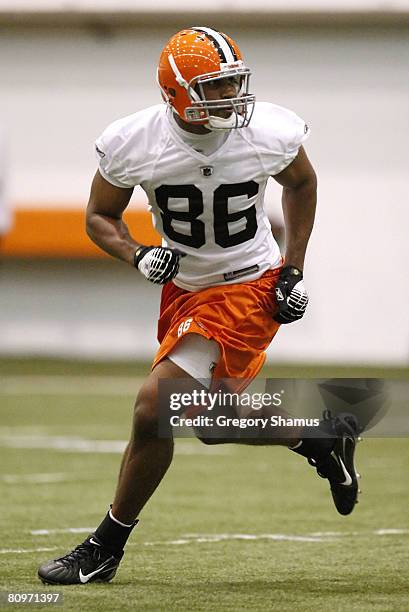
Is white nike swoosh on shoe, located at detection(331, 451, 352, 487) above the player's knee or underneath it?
underneath

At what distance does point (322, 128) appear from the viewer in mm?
14461

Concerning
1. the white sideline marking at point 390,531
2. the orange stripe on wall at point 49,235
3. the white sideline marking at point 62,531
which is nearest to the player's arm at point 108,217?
the white sideline marking at point 62,531

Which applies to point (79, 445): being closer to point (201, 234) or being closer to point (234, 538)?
point (234, 538)

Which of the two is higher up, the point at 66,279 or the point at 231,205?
the point at 231,205

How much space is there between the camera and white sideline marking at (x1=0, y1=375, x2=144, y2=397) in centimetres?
1073

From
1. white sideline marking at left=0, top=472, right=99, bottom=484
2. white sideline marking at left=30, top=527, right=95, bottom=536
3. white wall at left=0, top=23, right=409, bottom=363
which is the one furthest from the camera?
white wall at left=0, top=23, right=409, bottom=363

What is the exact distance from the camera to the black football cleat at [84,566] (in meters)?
3.67

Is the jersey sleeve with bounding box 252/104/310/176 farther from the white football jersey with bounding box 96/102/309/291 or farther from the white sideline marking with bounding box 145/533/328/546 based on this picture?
the white sideline marking with bounding box 145/533/328/546

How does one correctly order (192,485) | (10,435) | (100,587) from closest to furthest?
1. (100,587)
2. (192,485)
3. (10,435)

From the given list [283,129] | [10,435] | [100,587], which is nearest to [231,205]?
[283,129]

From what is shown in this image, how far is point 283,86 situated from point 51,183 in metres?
2.86

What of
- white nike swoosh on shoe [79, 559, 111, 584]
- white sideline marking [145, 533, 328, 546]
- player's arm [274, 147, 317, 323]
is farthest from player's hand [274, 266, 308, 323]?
white sideline marking [145, 533, 328, 546]

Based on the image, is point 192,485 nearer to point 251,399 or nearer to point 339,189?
point 251,399

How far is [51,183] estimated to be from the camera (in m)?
15.0
